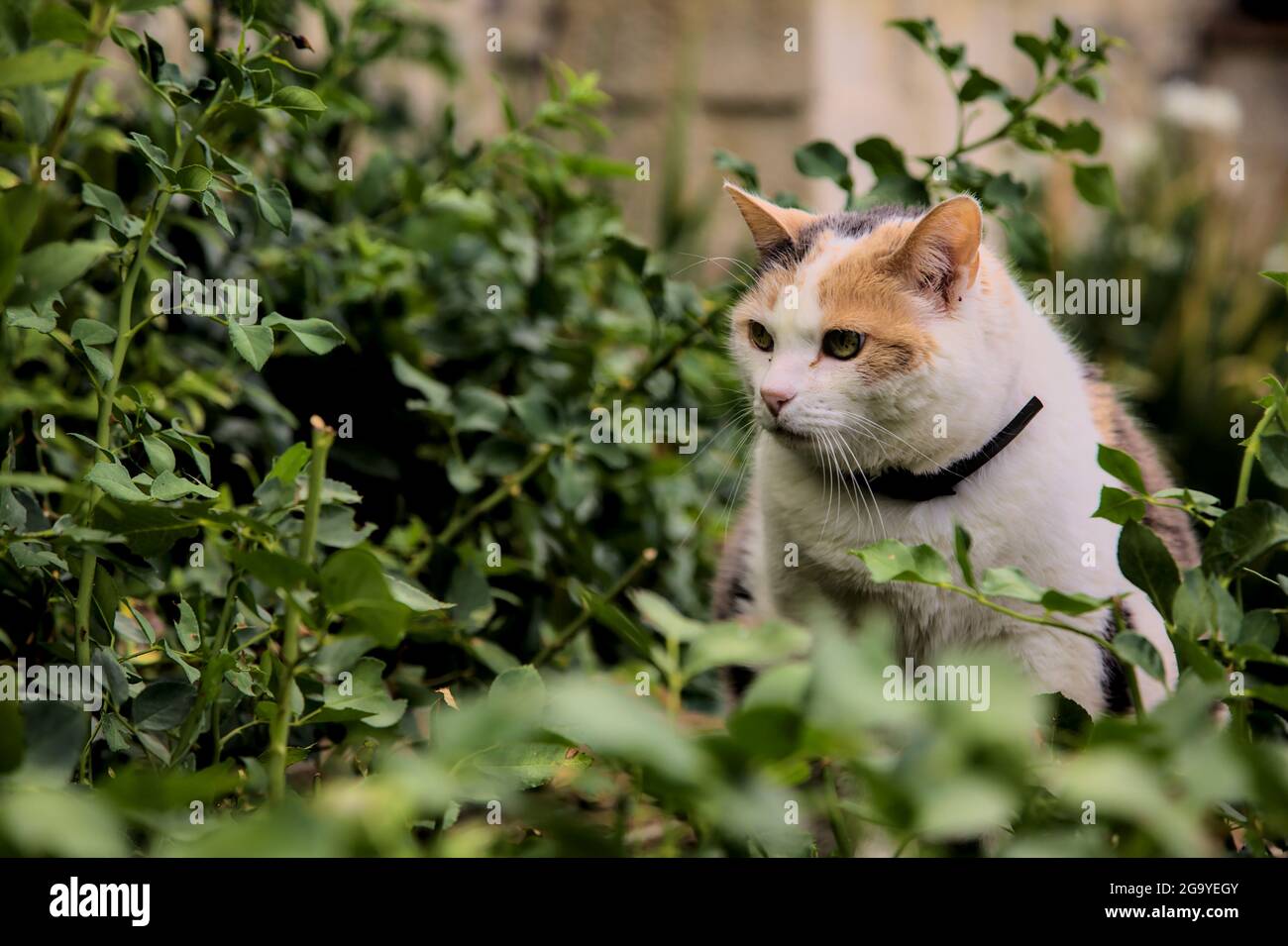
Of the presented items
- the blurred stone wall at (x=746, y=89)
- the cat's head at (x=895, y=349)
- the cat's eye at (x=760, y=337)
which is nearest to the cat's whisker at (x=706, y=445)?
the cat's eye at (x=760, y=337)

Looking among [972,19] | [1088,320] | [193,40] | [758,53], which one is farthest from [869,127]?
[193,40]

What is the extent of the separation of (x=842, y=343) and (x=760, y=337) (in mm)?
146

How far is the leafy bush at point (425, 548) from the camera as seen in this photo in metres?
0.53

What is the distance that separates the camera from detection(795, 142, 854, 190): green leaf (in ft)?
4.72

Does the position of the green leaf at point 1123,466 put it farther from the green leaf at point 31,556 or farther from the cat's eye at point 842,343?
the green leaf at point 31,556

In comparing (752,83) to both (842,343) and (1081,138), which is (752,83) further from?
(842,343)

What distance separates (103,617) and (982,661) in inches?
28.0

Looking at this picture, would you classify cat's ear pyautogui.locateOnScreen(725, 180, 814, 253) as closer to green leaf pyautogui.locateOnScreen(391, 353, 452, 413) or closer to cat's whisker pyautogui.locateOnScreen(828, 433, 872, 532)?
cat's whisker pyautogui.locateOnScreen(828, 433, 872, 532)

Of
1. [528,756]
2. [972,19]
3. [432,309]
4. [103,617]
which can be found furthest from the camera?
[972,19]

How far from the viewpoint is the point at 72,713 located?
0.60 meters

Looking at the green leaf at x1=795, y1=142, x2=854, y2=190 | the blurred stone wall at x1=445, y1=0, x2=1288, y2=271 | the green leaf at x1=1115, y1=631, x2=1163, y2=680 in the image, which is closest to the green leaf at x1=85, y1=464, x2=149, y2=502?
the green leaf at x1=1115, y1=631, x2=1163, y2=680

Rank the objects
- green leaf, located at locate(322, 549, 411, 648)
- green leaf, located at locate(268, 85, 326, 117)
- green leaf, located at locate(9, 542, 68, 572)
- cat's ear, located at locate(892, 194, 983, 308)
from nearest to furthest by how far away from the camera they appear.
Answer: green leaf, located at locate(322, 549, 411, 648), green leaf, located at locate(9, 542, 68, 572), green leaf, located at locate(268, 85, 326, 117), cat's ear, located at locate(892, 194, 983, 308)

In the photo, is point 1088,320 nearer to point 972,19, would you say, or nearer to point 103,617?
point 972,19

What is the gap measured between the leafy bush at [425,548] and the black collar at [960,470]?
0.15 metres
